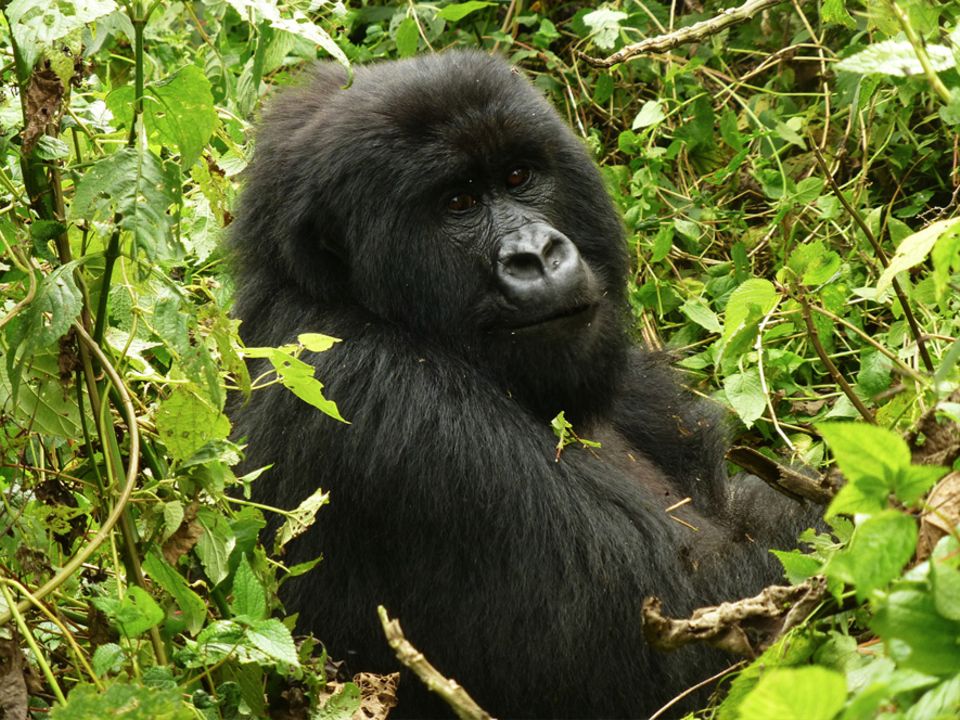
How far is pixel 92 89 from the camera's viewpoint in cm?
450

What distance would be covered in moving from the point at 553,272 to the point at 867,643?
1621mm

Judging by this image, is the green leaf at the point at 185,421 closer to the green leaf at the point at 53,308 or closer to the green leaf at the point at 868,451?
the green leaf at the point at 53,308

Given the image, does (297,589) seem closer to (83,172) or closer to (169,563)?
(169,563)

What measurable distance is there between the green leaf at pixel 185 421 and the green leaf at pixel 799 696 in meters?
1.57

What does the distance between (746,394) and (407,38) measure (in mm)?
2489

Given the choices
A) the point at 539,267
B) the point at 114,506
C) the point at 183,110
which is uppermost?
the point at 183,110

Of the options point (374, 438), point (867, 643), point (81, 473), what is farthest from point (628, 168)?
point (867, 643)

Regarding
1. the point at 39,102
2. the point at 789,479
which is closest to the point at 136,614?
the point at 39,102

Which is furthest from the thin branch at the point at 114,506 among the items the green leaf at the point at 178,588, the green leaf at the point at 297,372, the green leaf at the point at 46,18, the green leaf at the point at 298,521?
the green leaf at the point at 46,18

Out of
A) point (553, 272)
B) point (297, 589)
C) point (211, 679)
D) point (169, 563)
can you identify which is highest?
point (553, 272)

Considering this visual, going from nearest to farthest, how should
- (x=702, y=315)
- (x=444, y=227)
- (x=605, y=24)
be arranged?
1. (x=444, y=227)
2. (x=702, y=315)
3. (x=605, y=24)

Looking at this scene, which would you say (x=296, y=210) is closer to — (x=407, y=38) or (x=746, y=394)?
(x=746, y=394)

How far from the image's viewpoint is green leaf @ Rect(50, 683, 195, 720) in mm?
2205

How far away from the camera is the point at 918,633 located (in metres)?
1.67
